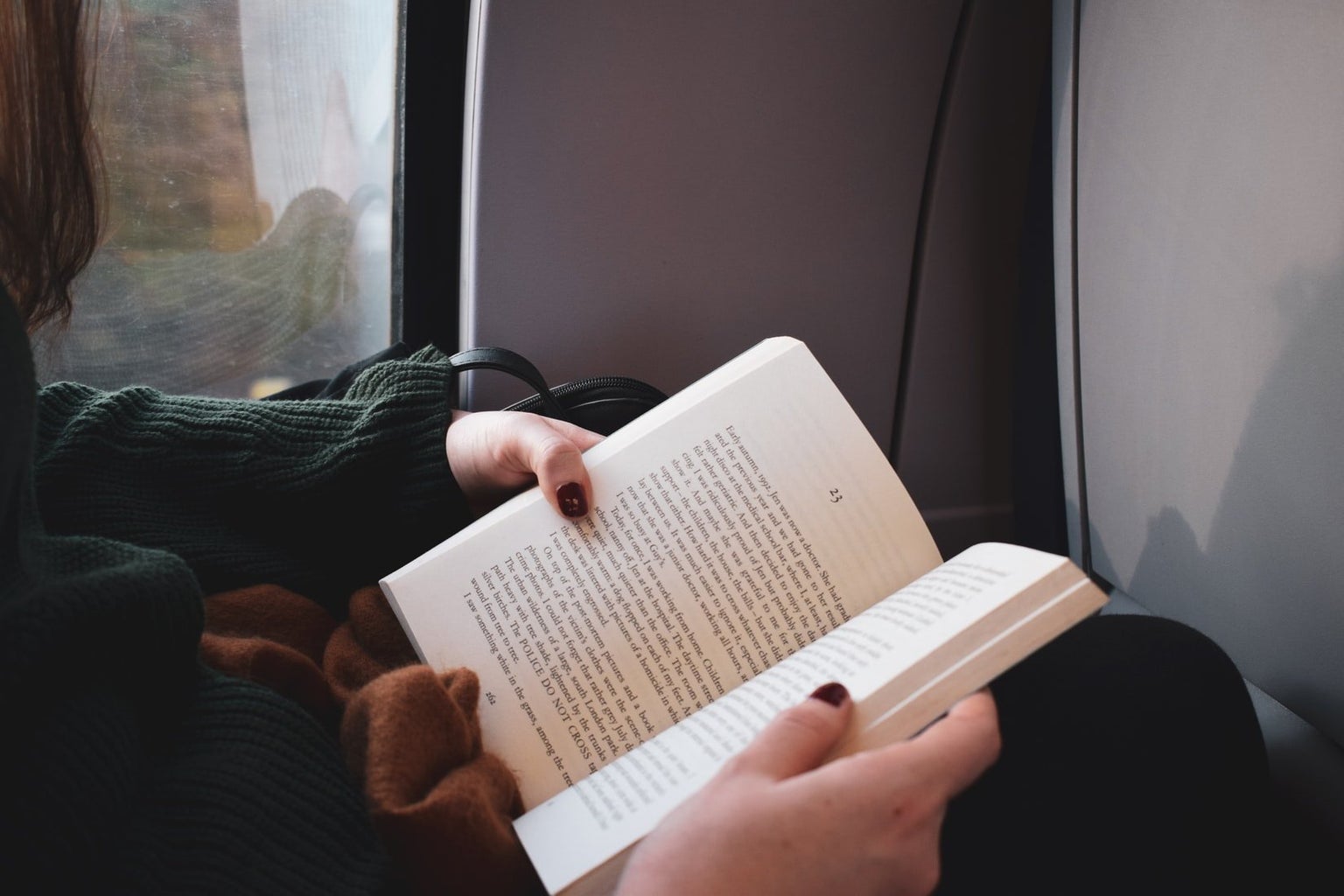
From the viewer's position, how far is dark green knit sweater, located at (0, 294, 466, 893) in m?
0.39

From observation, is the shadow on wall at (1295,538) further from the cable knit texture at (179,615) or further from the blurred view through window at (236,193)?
the blurred view through window at (236,193)

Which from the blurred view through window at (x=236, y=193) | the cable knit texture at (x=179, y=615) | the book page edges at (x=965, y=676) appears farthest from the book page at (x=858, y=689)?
the blurred view through window at (x=236, y=193)

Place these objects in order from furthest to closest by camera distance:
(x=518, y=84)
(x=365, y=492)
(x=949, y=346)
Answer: (x=949, y=346) < (x=518, y=84) < (x=365, y=492)

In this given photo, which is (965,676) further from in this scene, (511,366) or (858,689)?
(511,366)

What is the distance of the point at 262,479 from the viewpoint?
0.71 metres

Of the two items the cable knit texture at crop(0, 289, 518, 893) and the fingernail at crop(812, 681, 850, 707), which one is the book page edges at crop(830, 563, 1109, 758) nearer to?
the fingernail at crop(812, 681, 850, 707)

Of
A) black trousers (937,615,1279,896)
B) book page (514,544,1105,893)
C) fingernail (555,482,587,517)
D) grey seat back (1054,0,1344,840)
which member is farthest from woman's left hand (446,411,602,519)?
grey seat back (1054,0,1344,840)

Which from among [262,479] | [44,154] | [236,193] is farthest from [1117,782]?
[236,193]

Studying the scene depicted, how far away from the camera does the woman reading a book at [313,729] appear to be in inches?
15.4

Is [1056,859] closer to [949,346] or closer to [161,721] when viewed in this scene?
[161,721]

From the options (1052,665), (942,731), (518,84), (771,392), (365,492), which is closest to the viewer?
(942,731)

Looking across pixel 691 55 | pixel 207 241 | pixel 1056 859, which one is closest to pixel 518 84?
pixel 691 55

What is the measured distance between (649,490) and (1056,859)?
12.6 inches

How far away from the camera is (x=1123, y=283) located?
747mm
